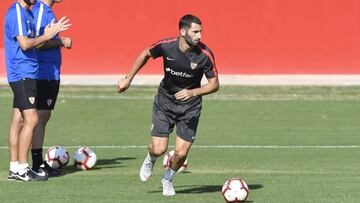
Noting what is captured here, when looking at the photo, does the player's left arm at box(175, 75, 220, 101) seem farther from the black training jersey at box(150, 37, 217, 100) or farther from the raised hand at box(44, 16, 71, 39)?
the raised hand at box(44, 16, 71, 39)

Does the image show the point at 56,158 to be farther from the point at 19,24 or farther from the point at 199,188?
the point at 199,188

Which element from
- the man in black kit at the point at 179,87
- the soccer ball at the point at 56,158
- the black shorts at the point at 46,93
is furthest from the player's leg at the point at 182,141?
the soccer ball at the point at 56,158

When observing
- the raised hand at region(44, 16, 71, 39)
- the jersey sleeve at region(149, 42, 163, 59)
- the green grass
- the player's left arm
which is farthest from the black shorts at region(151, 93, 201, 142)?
the raised hand at region(44, 16, 71, 39)

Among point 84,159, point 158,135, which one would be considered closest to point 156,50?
point 158,135

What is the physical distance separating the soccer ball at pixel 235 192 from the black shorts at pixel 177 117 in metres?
0.98

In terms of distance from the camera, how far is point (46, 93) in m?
12.6

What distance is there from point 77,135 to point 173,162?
6.03 m

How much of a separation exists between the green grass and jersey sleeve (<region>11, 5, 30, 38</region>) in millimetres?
1778

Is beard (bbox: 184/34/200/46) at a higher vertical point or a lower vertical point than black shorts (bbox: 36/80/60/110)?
higher

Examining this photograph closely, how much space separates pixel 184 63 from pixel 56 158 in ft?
8.98

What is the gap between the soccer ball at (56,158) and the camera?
42.4 feet

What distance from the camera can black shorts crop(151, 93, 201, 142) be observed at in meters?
11.3

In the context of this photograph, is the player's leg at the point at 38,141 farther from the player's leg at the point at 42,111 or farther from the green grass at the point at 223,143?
the green grass at the point at 223,143

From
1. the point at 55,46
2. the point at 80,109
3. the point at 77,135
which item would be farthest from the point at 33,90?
the point at 80,109
